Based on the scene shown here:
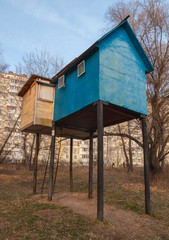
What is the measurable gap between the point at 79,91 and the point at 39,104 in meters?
3.31

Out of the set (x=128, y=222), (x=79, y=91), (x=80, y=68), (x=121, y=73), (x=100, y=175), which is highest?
(x=80, y=68)

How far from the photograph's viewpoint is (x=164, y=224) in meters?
8.14

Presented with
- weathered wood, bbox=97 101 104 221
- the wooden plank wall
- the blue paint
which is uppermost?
the blue paint

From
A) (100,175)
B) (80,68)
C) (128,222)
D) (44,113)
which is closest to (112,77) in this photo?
(80,68)

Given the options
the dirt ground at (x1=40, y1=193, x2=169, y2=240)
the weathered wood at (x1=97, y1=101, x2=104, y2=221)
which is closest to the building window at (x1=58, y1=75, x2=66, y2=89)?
the weathered wood at (x1=97, y1=101, x2=104, y2=221)

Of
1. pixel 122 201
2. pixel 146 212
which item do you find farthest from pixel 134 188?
pixel 146 212

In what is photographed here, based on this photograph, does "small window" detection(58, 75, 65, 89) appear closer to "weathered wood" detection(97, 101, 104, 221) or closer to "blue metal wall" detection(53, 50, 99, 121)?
"blue metal wall" detection(53, 50, 99, 121)

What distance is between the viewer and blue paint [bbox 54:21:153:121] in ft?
28.5

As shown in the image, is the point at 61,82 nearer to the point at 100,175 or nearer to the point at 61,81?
the point at 61,81

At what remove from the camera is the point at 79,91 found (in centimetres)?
966

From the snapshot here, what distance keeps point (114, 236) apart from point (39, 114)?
7737mm

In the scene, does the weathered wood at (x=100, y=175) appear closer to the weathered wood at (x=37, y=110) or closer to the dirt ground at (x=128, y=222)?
the dirt ground at (x=128, y=222)

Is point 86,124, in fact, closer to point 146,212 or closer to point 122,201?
point 122,201

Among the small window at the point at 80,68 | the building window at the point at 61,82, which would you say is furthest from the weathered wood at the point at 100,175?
the building window at the point at 61,82
